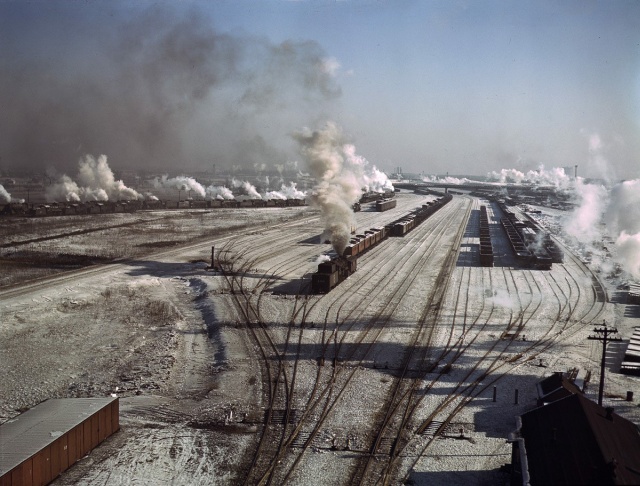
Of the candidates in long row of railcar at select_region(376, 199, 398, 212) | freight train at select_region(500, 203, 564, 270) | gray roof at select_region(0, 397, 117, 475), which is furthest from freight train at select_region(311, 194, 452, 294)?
long row of railcar at select_region(376, 199, 398, 212)

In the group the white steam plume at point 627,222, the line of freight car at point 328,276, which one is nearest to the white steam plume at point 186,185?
the white steam plume at point 627,222

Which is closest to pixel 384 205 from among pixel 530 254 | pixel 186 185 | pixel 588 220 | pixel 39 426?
pixel 588 220

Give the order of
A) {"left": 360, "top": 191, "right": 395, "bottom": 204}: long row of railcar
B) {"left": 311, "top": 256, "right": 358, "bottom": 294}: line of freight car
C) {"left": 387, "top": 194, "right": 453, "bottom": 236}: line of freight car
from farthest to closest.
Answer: {"left": 360, "top": 191, "right": 395, "bottom": 204}: long row of railcar
{"left": 387, "top": 194, "right": 453, "bottom": 236}: line of freight car
{"left": 311, "top": 256, "right": 358, "bottom": 294}: line of freight car

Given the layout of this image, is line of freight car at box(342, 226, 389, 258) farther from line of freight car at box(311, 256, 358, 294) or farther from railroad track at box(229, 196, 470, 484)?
railroad track at box(229, 196, 470, 484)

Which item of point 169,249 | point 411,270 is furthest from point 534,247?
point 169,249

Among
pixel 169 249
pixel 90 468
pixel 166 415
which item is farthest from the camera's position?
pixel 169 249

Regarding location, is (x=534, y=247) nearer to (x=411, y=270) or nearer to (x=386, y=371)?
(x=411, y=270)
